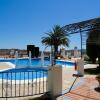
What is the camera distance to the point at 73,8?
18188 millimetres

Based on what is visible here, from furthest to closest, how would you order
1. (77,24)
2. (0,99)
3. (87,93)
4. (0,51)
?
1. (0,51)
2. (77,24)
3. (87,93)
4. (0,99)

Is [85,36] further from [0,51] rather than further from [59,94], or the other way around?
[0,51]

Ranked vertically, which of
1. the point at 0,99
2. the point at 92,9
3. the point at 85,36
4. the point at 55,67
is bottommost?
the point at 0,99

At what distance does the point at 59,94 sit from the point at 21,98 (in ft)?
4.40

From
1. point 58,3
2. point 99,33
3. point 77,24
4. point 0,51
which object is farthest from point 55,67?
point 0,51

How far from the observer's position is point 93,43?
16.4 m

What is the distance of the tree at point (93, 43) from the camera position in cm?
1592

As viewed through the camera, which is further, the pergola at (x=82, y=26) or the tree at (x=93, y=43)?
the tree at (x=93, y=43)

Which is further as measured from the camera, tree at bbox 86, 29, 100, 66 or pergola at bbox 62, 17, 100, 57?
tree at bbox 86, 29, 100, 66

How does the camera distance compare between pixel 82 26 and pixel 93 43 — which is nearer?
pixel 82 26

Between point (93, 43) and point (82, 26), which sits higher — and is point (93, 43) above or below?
below

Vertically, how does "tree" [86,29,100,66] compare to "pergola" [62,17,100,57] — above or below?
below

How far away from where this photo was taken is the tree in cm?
1592

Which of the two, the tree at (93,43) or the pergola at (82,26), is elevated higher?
the pergola at (82,26)
